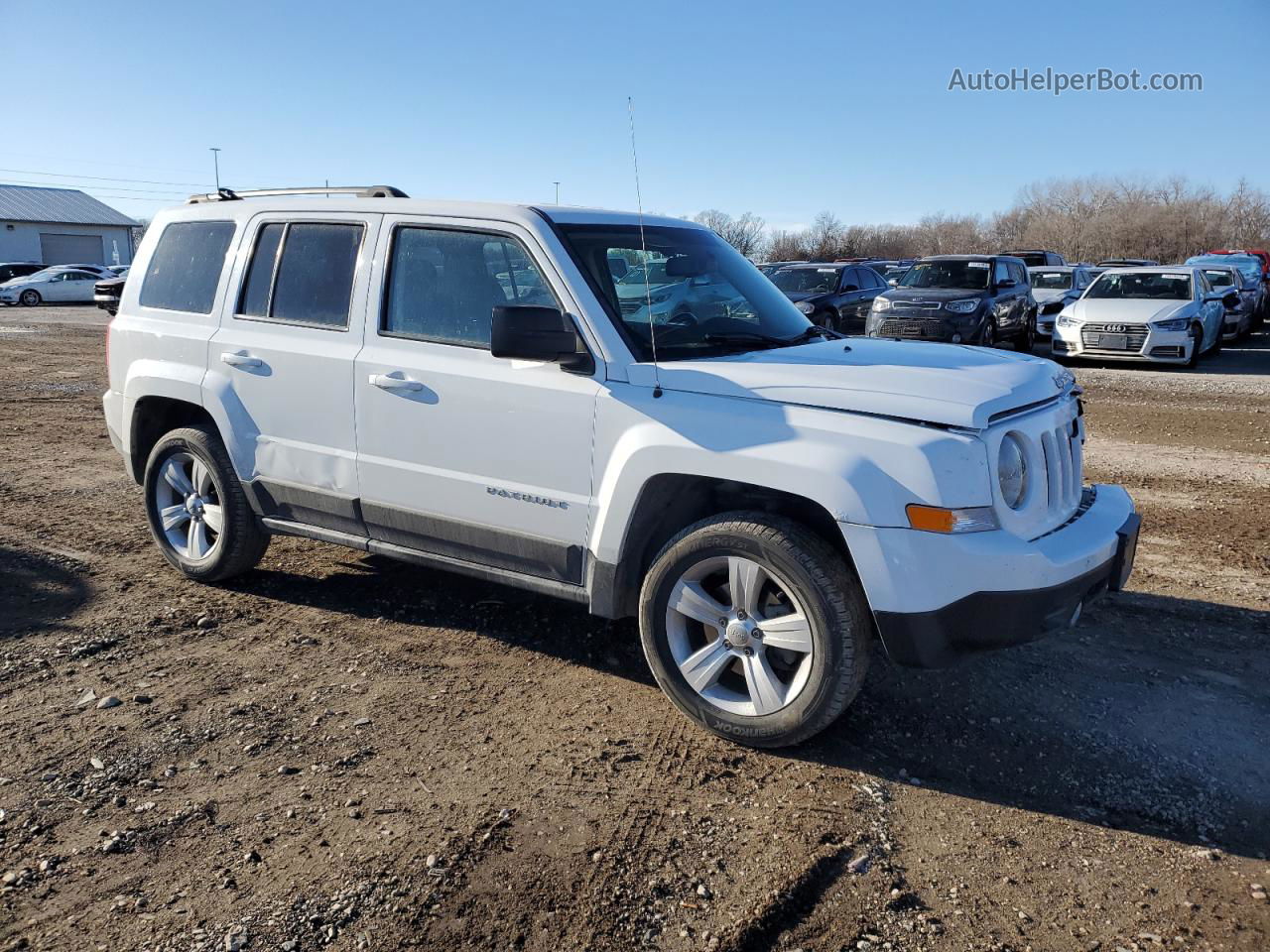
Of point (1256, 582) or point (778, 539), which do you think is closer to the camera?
point (778, 539)

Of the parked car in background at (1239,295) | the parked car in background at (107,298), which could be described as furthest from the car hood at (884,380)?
the parked car in background at (1239,295)

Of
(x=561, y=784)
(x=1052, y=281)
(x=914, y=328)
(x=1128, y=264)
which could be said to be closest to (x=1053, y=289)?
(x=1052, y=281)

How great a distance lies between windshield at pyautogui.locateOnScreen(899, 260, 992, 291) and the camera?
17438 millimetres

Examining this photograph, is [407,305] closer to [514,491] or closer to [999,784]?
[514,491]

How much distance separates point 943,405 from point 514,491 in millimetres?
1783

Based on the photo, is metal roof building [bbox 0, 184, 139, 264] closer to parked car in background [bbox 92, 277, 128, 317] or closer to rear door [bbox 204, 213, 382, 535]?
parked car in background [bbox 92, 277, 128, 317]

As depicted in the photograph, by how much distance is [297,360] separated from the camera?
4859 mm

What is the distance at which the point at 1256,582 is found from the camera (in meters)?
5.60

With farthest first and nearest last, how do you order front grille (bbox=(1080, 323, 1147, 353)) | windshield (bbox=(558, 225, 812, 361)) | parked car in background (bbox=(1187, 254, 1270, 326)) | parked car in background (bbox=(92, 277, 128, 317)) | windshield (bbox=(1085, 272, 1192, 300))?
parked car in background (bbox=(1187, 254, 1270, 326)) < windshield (bbox=(1085, 272, 1192, 300)) < front grille (bbox=(1080, 323, 1147, 353)) < parked car in background (bbox=(92, 277, 128, 317)) < windshield (bbox=(558, 225, 812, 361))

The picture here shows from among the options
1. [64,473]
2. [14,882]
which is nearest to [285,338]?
[14,882]

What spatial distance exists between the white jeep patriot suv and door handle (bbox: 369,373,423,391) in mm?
29

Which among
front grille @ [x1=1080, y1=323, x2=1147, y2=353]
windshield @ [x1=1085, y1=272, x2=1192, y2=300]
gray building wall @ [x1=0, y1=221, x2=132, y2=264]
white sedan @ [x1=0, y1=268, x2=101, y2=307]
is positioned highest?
gray building wall @ [x1=0, y1=221, x2=132, y2=264]

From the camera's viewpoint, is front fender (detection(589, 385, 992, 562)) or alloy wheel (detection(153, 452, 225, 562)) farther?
alloy wheel (detection(153, 452, 225, 562))

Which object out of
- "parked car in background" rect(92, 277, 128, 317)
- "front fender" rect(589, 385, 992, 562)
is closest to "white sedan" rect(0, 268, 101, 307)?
"parked car in background" rect(92, 277, 128, 317)
